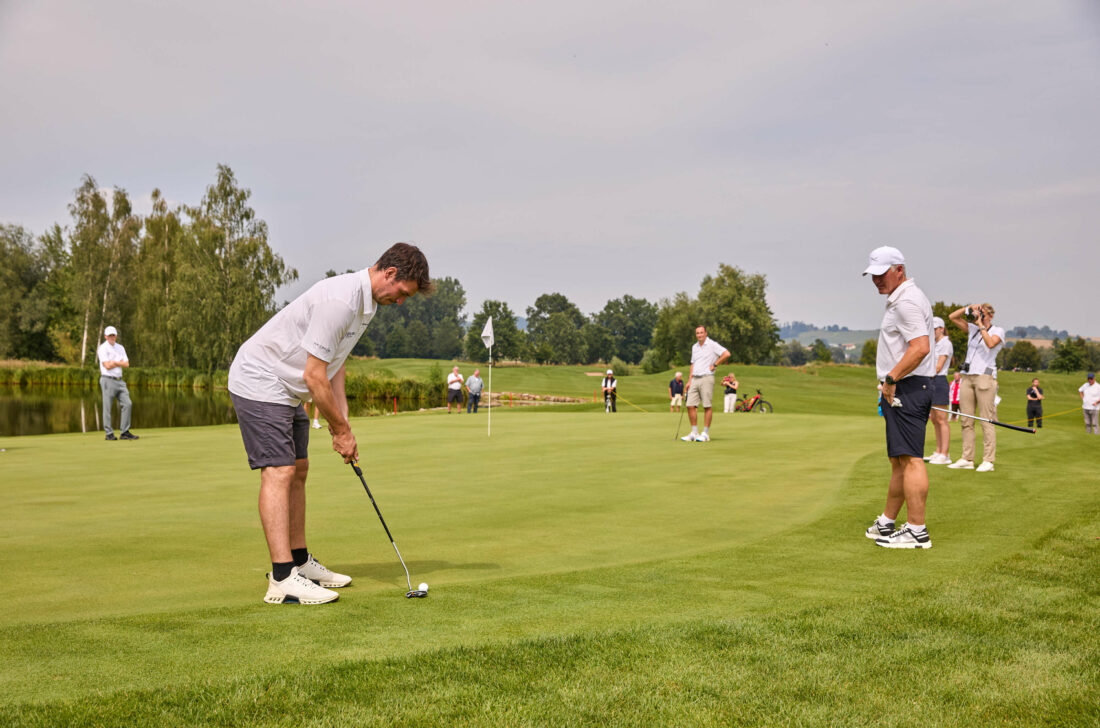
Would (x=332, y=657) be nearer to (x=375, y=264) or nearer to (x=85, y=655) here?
(x=85, y=655)

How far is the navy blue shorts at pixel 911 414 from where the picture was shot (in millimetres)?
6668

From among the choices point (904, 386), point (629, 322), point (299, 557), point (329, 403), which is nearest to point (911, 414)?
point (904, 386)

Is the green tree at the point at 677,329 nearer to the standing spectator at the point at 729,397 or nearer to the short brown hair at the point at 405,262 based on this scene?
the standing spectator at the point at 729,397

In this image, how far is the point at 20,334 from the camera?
236ft

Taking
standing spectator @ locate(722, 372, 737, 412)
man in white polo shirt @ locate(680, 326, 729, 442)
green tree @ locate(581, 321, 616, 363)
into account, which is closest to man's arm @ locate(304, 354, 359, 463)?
man in white polo shirt @ locate(680, 326, 729, 442)

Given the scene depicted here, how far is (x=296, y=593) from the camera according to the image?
470 centimetres

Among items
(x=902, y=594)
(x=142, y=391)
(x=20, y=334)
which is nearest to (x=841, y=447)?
(x=902, y=594)

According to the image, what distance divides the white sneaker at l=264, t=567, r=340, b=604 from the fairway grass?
0.37ft

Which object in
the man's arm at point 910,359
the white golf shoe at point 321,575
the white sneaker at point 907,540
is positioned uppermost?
the man's arm at point 910,359

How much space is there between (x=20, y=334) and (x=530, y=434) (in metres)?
70.6

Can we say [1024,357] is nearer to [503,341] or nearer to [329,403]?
[503,341]

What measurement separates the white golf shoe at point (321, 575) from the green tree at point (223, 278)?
49.5 m

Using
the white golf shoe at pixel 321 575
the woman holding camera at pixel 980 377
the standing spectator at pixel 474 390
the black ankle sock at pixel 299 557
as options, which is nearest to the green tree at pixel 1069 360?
the standing spectator at pixel 474 390

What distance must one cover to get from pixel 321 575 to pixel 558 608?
5.00 feet
